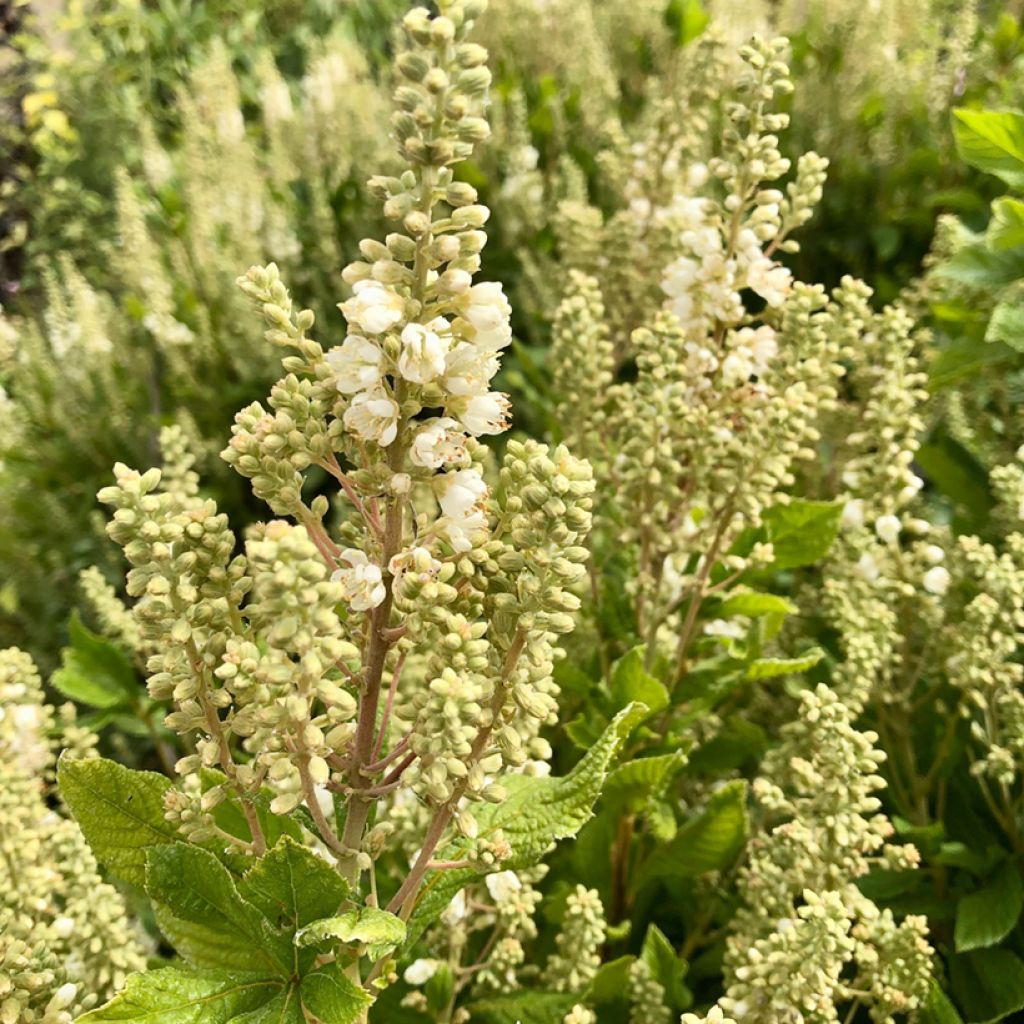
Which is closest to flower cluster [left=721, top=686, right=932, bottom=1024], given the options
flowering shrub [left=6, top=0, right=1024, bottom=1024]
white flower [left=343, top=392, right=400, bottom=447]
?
flowering shrub [left=6, top=0, right=1024, bottom=1024]

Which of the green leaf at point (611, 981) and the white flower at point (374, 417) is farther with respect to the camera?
the green leaf at point (611, 981)

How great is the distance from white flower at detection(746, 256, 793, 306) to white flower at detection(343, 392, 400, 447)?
2.41 feet

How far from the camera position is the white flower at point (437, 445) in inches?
29.5

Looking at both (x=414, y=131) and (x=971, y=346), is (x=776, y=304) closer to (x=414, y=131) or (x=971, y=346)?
(x=971, y=346)

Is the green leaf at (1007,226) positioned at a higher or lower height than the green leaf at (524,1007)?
higher

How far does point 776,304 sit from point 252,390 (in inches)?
71.1

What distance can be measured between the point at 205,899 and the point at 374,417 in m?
0.42

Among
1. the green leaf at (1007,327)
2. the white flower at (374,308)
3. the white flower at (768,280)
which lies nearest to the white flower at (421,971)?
the white flower at (374,308)

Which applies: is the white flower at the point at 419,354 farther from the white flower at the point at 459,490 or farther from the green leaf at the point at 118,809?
the green leaf at the point at 118,809

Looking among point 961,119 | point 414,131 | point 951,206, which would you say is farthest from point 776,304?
point 951,206

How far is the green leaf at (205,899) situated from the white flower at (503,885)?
339 millimetres

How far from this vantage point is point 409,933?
0.92m

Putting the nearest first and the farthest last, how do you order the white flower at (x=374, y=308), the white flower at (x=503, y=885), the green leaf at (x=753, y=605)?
1. the white flower at (x=374, y=308)
2. the white flower at (x=503, y=885)
3. the green leaf at (x=753, y=605)

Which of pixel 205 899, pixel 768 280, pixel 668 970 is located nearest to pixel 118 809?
pixel 205 899
